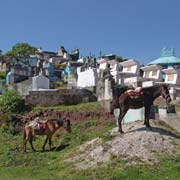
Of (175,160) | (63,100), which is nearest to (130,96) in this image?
(175,160)

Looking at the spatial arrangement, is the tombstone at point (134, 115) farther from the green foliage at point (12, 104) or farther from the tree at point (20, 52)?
the tree at point (20, 52)

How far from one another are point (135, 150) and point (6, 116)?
41.7 ft

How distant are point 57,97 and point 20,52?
4635 centimetres

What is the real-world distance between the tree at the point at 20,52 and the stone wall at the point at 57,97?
4231cm

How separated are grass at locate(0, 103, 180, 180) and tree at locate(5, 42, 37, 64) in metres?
53.6

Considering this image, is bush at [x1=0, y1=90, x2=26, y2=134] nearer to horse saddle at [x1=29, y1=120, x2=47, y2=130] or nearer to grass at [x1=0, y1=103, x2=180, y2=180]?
grass at [x1=0, y1=103, x2=180, y2=180]

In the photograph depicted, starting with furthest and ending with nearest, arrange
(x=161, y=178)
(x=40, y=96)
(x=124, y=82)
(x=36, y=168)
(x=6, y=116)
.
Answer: (x=124, y=82) → (x=40, y=96) → (x=6, y=116) → (x=36, y=168) → (x=161, y=178)

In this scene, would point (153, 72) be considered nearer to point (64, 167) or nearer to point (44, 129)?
point (44, 129)

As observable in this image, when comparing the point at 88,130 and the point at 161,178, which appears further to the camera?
the point at 88,130

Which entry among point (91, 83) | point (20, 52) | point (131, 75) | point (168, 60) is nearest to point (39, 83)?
point (91, 83)

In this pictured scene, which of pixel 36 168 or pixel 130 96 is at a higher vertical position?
pixel 130 96

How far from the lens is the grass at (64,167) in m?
11.8

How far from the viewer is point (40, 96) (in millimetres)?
28141

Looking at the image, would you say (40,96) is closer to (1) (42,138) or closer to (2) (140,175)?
(1) (42,138)
